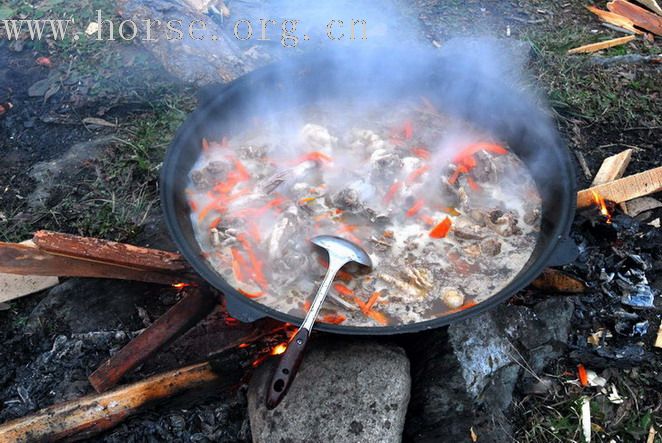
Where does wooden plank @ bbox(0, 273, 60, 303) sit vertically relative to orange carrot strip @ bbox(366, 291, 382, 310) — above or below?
below

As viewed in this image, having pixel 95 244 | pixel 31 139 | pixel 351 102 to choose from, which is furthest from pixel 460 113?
pixel 31 139

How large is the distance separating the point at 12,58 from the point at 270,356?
483 centimetres

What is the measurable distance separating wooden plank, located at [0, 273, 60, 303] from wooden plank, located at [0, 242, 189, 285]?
463mm

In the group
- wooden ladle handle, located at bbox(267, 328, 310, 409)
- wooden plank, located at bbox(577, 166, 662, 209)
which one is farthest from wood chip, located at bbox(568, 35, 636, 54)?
wooden ladle handle, located at bbox(267, 328, 310, 409)

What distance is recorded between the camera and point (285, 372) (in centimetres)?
219

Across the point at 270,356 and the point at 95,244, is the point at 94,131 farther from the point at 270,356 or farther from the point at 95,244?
the point at 270,356

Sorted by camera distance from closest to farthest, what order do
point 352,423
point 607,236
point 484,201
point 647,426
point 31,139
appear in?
1. point 352,423
2. point 647,426
3. point 484,201
4. point 607,236
5. point 31,139

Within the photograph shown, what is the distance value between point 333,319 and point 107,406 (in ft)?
4.61

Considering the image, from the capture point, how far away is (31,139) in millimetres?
4602

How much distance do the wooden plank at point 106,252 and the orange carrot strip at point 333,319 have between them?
106 cm

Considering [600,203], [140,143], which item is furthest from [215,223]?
Answer: [600,203]

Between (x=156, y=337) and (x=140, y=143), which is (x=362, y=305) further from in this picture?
(x=140, y=143)

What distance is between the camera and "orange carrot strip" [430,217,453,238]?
3.19 meters

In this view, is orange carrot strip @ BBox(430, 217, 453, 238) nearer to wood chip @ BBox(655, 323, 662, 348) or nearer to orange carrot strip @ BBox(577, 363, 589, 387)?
orange carrot strip @ BBox(577, 363, 589, 387)
